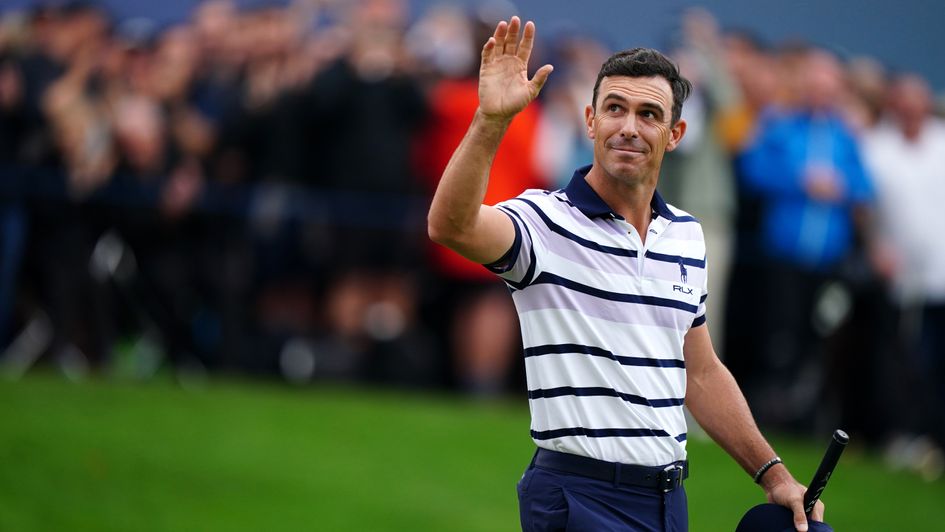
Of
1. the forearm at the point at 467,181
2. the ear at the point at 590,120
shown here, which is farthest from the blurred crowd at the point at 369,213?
the forearm at the point at 467,181

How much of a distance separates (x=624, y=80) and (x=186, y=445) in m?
6.86

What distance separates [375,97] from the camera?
42.5 ft

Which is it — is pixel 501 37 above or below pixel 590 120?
above

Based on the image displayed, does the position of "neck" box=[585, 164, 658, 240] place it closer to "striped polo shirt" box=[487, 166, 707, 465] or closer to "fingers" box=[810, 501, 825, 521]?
"striped polo shirt" box=[487, 166, 707, 465]

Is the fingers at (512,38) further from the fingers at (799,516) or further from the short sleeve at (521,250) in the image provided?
the fingers at (799,516)

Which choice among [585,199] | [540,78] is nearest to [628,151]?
[585,199]

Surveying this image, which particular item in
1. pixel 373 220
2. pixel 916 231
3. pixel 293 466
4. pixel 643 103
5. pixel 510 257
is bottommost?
pixel 293 466

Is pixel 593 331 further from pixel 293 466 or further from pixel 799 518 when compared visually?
pixel 293 466

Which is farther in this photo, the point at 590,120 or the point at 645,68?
the point at 590,120

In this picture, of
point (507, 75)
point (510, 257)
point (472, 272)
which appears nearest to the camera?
point (507, 75)

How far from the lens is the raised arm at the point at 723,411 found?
5.16m

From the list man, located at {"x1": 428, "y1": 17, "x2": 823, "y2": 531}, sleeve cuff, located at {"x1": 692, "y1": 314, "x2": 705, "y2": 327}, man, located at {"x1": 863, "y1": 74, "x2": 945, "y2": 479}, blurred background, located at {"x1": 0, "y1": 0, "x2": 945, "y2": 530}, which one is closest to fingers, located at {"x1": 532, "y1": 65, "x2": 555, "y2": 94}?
man, located at {"x1": 428, "y1": 17, "x2": 823, "y2": 531}

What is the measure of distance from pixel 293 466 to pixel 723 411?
6.12 m

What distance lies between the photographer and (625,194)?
4957mm
